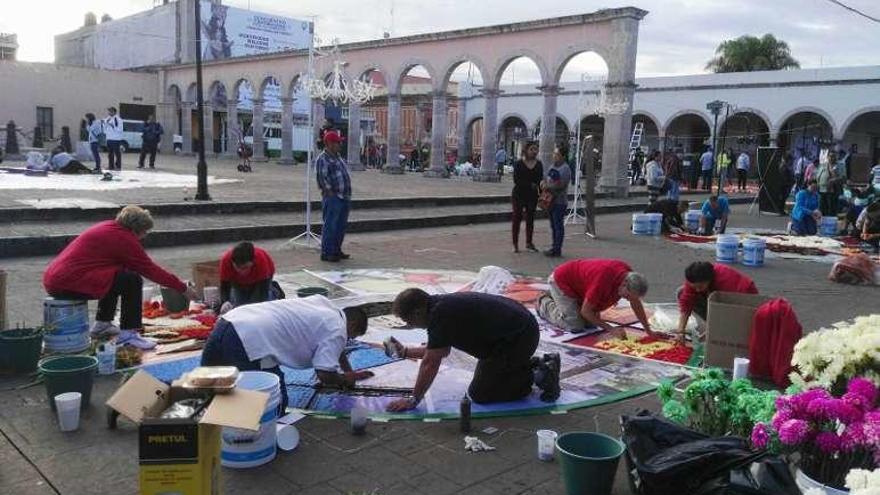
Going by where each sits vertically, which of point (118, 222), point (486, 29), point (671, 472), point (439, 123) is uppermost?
point (486, 29)

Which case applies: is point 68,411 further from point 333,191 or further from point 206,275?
point 333,191

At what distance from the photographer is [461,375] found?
5.29 meters

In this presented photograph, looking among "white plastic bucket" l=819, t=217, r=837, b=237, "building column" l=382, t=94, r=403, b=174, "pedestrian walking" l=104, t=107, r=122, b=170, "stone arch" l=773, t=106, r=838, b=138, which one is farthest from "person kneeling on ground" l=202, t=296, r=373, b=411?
"stone arch" l=773, t=106, r=838, b=138

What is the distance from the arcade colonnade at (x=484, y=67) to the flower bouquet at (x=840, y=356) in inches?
690

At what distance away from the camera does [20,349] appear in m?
4.83

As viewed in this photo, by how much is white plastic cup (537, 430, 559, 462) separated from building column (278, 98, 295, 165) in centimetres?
3030

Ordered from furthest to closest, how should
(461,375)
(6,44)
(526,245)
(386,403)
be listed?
(6,44) → (526,245) → (461,375) → (386,403)

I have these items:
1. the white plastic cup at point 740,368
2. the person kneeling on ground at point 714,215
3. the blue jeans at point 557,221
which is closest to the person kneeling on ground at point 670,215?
the person kneeling on ground at point 714,215

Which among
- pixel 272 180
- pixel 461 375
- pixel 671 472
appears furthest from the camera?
pixel 272 180

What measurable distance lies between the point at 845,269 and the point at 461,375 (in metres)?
7.02

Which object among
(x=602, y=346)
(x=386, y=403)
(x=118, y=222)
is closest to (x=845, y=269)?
(x=602, y=346)

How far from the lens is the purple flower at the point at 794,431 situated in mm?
2939

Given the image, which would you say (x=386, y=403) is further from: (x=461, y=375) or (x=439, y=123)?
(x=439, y=123)

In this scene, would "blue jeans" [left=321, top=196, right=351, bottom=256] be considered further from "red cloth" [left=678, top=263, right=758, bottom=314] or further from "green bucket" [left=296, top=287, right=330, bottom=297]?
"red cloth" [left=678, top=263, right=758, bottom=314]
